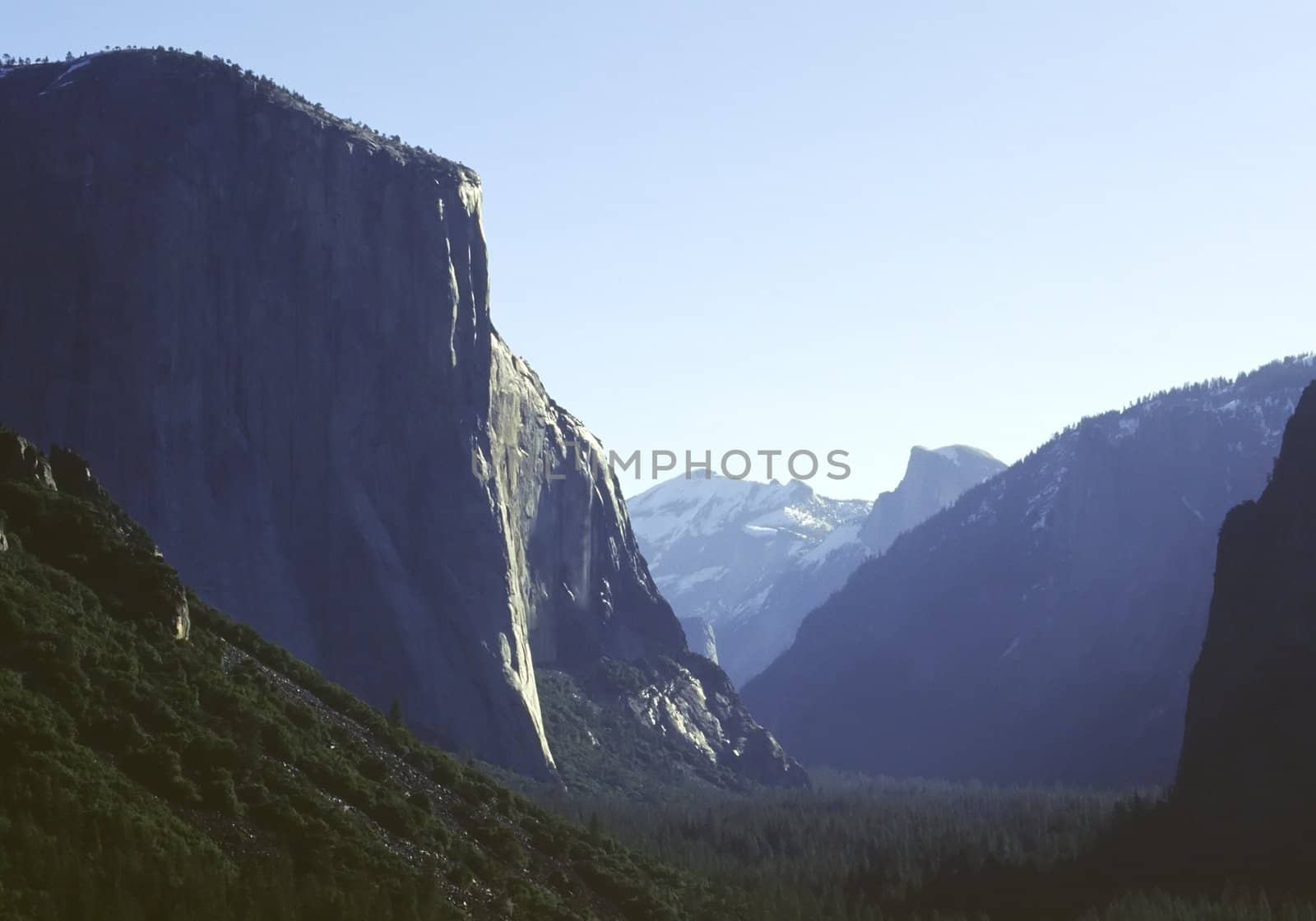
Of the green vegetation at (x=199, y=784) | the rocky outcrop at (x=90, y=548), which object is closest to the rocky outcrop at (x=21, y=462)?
the rocky outcrop at (x=90, y=548)

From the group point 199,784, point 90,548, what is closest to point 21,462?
point 90,548

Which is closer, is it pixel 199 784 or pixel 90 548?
pixel 199 784

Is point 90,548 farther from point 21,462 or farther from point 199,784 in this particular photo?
point 199,784

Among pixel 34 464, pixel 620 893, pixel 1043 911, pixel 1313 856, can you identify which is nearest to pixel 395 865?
pixel 620 893

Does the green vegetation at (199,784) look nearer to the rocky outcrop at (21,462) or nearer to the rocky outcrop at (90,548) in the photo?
the rocky outcrop at (90,548)

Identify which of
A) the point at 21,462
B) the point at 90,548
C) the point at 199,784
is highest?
the point at 21,462

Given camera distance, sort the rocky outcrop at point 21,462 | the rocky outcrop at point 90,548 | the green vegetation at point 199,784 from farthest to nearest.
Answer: the rocky outcrop at point 21,462 < the rocky outcrop at point 90,548 < the green vegetation at point 199,784

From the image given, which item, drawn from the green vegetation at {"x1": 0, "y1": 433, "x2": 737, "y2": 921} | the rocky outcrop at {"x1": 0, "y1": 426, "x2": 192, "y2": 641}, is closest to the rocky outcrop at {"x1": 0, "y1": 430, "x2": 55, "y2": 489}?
the rocky outcrop at {"x1": 0, "y1": 426, "x2": 192, "y2": 641}

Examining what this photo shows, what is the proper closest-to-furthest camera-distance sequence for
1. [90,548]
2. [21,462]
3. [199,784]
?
[199,784] → [90,548] → [21,462]

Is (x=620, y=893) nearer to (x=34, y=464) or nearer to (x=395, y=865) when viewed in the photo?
(x=395, y=865)
